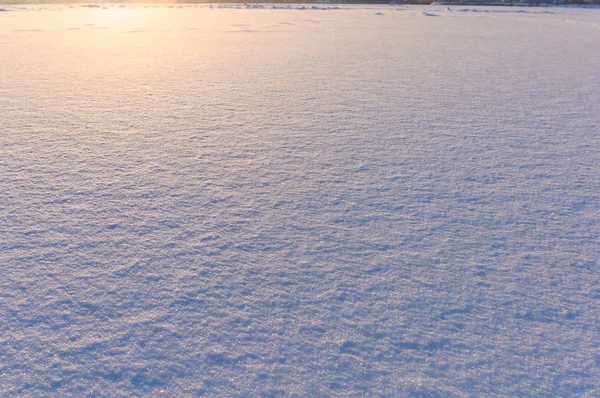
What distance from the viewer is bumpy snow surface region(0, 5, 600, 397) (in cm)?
102

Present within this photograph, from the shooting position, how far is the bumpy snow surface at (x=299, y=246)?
3.34ft

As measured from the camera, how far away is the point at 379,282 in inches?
50.6

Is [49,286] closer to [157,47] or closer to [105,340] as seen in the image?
[105,340]

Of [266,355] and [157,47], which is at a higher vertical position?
[157,47]

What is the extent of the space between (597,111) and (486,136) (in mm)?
1209

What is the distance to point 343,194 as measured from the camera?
1811mm

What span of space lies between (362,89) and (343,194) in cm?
211

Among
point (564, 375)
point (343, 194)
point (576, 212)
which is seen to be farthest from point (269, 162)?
point (564, 375)

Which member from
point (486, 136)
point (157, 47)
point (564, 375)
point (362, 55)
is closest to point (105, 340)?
point (564, 375)

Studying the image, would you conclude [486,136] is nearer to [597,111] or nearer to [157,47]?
[597,111]

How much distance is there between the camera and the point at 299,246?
1.45 metres

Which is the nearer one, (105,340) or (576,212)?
(105,340)

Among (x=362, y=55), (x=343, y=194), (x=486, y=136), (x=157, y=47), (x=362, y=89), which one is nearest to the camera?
(x=343, y=194)

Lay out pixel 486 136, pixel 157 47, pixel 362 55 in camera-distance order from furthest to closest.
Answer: pixel 157 47, pixel 362 55, pixel 486 136
